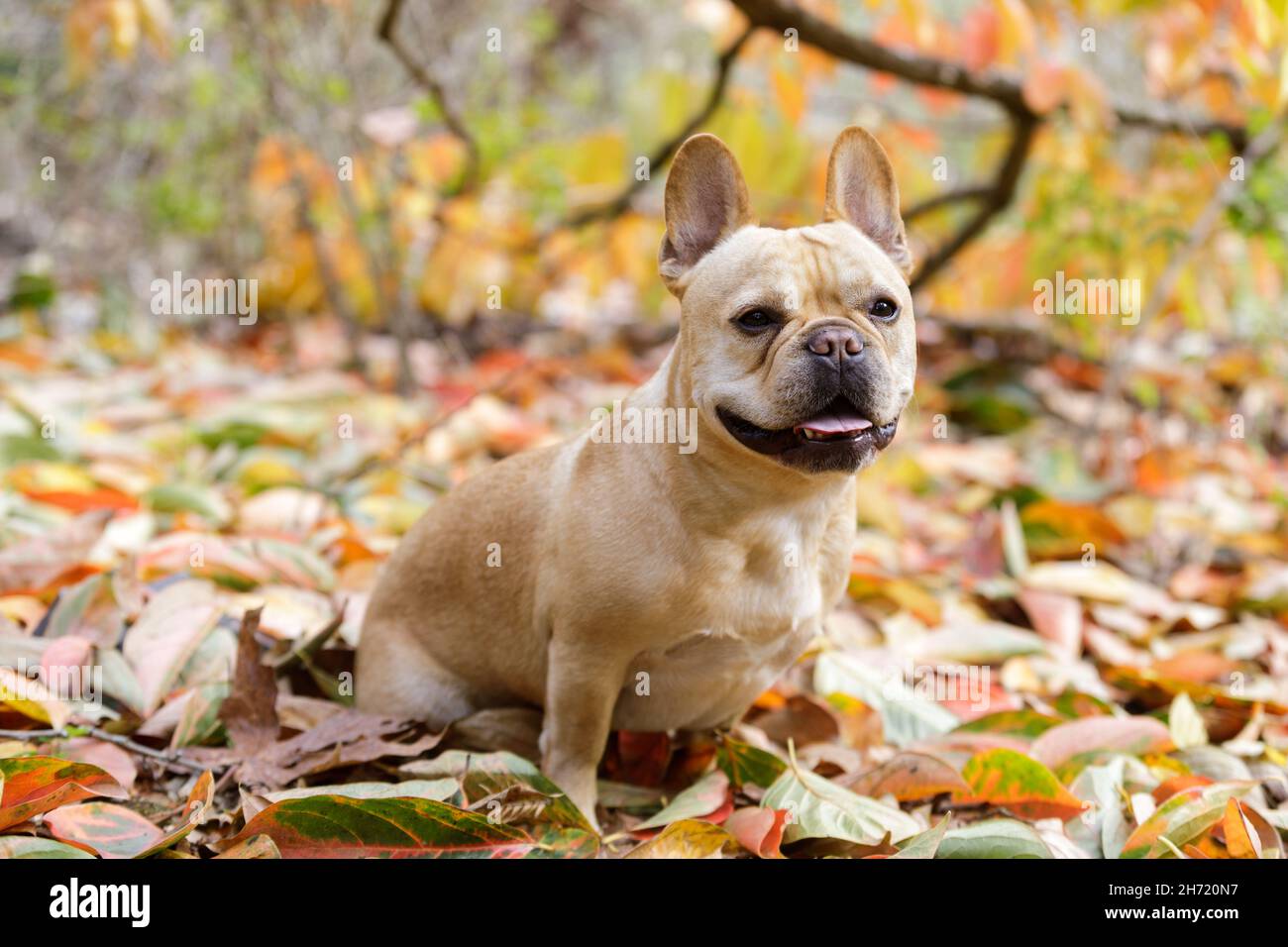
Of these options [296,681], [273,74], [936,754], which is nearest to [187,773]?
[296,681]

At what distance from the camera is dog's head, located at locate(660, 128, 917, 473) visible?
7.26 feet

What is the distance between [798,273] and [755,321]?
123mm

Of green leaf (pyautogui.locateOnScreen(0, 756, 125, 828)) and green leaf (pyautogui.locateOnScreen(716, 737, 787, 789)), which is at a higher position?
green leaf (pyautogui.locateOnScreen(0, 756, 125, 828))

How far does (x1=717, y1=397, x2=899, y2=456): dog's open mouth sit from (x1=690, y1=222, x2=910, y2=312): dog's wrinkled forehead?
23 cm

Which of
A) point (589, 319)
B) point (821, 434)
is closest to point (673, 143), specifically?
point (589, 319)

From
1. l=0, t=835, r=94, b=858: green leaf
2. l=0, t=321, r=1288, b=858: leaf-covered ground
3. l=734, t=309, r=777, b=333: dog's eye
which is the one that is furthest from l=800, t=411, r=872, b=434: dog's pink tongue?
l=0, t=835, r=94, b=858: green leaf

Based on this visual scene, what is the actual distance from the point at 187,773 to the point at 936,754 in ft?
5.20

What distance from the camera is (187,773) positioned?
2.58 meters

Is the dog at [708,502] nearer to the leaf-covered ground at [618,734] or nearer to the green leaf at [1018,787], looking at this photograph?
the leaf-covered ground at [618,734]

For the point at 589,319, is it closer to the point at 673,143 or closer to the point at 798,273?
the point at 673,143

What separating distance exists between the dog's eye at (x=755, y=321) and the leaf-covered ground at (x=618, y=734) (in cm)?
87

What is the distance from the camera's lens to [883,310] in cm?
237

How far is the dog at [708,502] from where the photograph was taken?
226 cm

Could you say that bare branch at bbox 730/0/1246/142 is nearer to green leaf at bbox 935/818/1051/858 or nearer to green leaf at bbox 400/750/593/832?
green leaf at bbox 400/750/593/832
